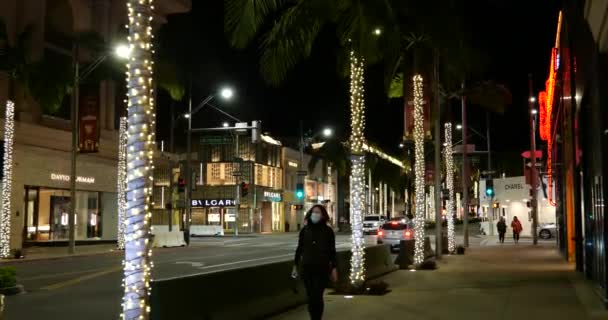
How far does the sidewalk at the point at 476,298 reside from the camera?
12.0 m

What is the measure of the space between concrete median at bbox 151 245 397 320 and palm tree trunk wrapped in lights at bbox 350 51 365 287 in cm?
185

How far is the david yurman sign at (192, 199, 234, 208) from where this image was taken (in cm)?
6450

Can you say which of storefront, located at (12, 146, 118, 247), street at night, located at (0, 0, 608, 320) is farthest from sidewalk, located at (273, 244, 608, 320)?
storefront, located at (12, 146, 118, 247)

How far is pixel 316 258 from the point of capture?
957 centimetres

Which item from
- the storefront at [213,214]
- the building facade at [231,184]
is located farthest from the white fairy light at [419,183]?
the storefront at [213,214]

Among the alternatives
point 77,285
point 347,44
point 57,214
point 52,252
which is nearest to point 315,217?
point 347,44

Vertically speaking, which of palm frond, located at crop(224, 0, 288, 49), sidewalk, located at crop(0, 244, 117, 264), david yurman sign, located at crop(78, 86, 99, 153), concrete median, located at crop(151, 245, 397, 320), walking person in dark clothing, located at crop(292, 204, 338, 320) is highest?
david yurman sign, located at crop(78, 86, 99, 153)

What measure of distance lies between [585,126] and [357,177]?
211 inches

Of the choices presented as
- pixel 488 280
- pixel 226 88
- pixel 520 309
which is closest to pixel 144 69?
pixel 520 309

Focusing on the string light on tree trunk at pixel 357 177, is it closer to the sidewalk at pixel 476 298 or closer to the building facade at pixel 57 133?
the sidewalk at pixel 476 298

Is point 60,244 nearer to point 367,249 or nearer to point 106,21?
point 106,21

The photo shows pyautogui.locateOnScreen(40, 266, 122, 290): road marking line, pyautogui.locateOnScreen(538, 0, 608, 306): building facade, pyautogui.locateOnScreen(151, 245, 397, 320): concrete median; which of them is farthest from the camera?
pyautogui.locateOnScreen(40, 266, 122, 290): road marking line

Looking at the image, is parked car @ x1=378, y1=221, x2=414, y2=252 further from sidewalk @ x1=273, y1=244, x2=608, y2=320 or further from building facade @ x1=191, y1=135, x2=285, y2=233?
building facade @ x1=191, y1=135, x2=285, y2=233

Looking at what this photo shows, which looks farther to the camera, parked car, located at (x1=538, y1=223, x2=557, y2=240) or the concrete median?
parked car, located at (x1=538, y1=223, x2=557, y2=240)
